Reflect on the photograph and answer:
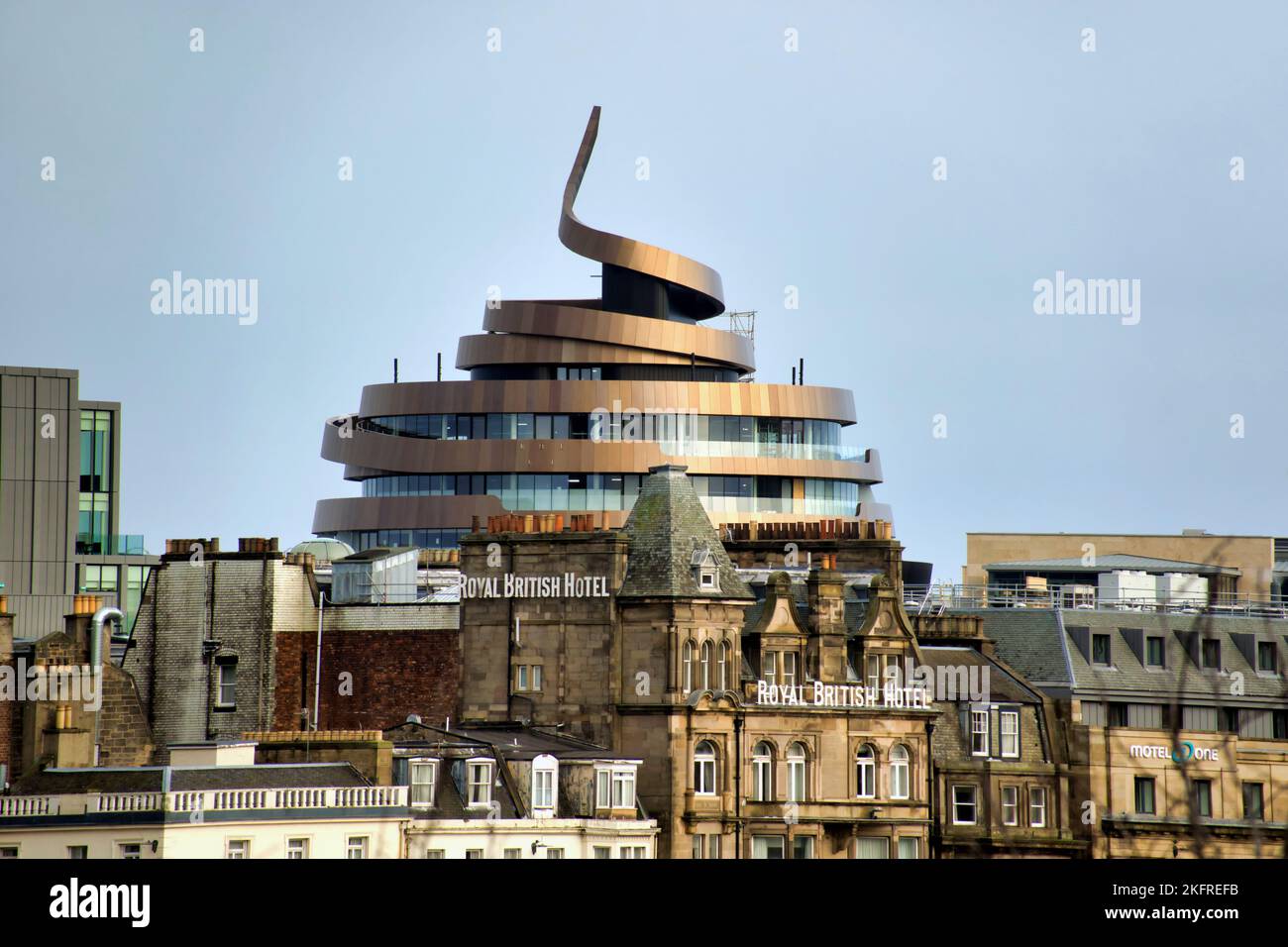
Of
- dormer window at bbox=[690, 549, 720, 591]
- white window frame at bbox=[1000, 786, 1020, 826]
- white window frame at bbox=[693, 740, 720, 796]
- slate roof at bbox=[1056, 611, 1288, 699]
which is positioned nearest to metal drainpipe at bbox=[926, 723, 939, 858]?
white window frame at bbox=[1000, 786, 1020, 826]

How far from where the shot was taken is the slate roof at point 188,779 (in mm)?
69875

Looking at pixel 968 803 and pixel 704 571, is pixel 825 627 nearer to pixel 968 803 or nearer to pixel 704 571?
pixel 704 571

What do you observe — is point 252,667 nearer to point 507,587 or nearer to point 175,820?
point 507,587

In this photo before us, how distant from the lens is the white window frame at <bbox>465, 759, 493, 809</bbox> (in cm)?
7588

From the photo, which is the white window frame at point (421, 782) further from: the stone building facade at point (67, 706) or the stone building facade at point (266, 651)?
the stone building facade at point (266, 651)

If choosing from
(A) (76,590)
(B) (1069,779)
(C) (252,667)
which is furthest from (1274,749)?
(A) (76,590)

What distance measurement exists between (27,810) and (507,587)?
20837 millimetres

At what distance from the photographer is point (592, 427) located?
144m

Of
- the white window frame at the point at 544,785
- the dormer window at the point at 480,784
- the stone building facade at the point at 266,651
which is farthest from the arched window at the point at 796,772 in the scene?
the dormer window at the point at 480,784

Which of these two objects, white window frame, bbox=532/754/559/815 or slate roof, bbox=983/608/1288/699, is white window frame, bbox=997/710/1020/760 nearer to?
slate roof, bbox=983/608/1288/699

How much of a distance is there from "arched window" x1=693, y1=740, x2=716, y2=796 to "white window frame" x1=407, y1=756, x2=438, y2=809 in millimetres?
11119

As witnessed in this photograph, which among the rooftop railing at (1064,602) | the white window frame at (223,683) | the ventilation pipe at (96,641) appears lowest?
the white window frame at (223,683)

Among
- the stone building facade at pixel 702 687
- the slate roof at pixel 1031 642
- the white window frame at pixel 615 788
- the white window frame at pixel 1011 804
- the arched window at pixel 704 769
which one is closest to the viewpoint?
the white window frame at pixel 615 788

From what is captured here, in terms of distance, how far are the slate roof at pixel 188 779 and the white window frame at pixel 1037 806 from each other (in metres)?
26.2
